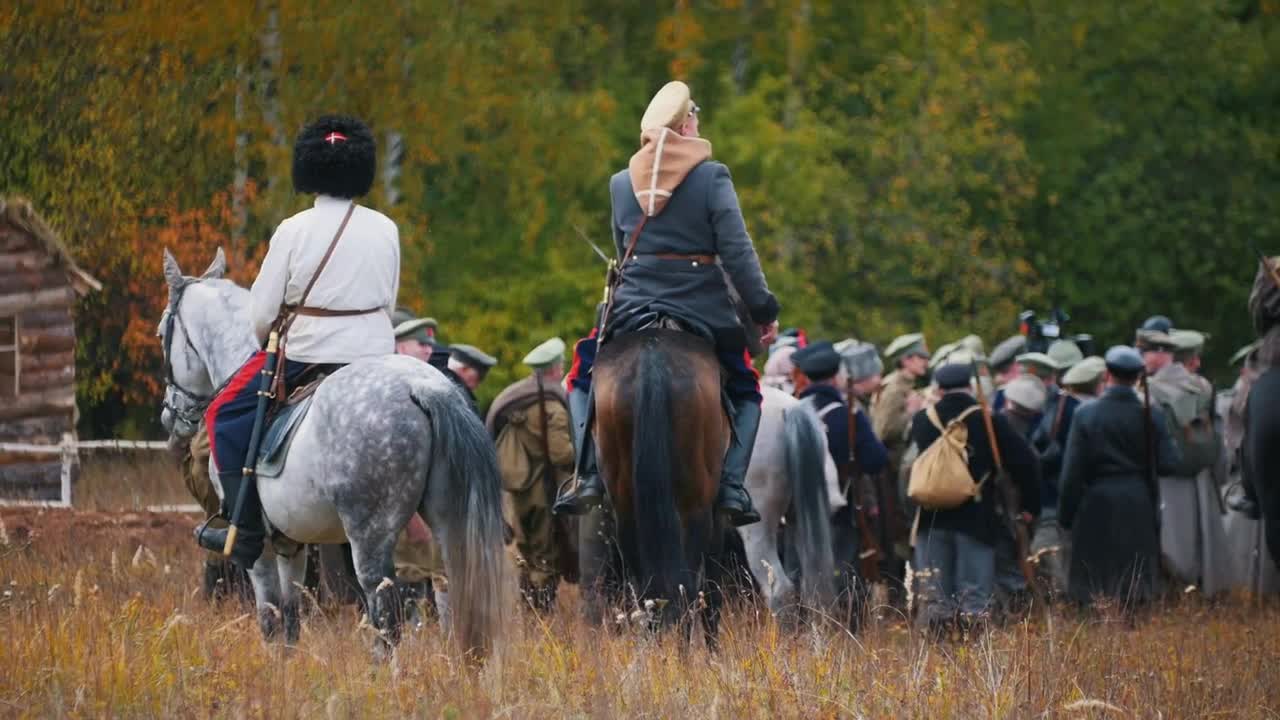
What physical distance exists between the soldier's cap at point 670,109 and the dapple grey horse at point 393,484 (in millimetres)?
1617

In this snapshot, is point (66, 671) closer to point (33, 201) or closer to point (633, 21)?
point (33, 201)

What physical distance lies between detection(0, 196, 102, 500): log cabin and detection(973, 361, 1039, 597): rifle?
326 inches

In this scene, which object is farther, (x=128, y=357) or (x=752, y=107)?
(x=752, y=107)

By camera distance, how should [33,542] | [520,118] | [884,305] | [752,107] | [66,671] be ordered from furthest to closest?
[884,305]
[752,107]
[520,118]
[33,542]
[66,671]

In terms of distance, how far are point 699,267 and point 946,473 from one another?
3.83 meters

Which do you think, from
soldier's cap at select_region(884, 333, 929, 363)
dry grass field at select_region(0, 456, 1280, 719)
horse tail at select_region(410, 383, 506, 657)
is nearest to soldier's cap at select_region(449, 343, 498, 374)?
soldier's cap at select_region(884, 333, 929, 363)

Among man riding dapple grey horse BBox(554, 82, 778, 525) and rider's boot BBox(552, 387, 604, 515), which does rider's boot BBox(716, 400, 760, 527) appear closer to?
man riding dapple grey horse BBox(554, 82, 778, 525)

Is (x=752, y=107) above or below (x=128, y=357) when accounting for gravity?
above

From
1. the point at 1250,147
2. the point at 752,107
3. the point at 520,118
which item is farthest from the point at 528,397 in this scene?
the point at 1250,147

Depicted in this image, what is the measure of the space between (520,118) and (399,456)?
1706 cm

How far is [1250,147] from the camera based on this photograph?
36.1 m

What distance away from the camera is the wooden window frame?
2003 cm

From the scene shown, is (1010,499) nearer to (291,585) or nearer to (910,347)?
(910,347)

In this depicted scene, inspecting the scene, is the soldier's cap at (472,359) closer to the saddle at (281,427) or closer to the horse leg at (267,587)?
the horse leg at (267,587)
